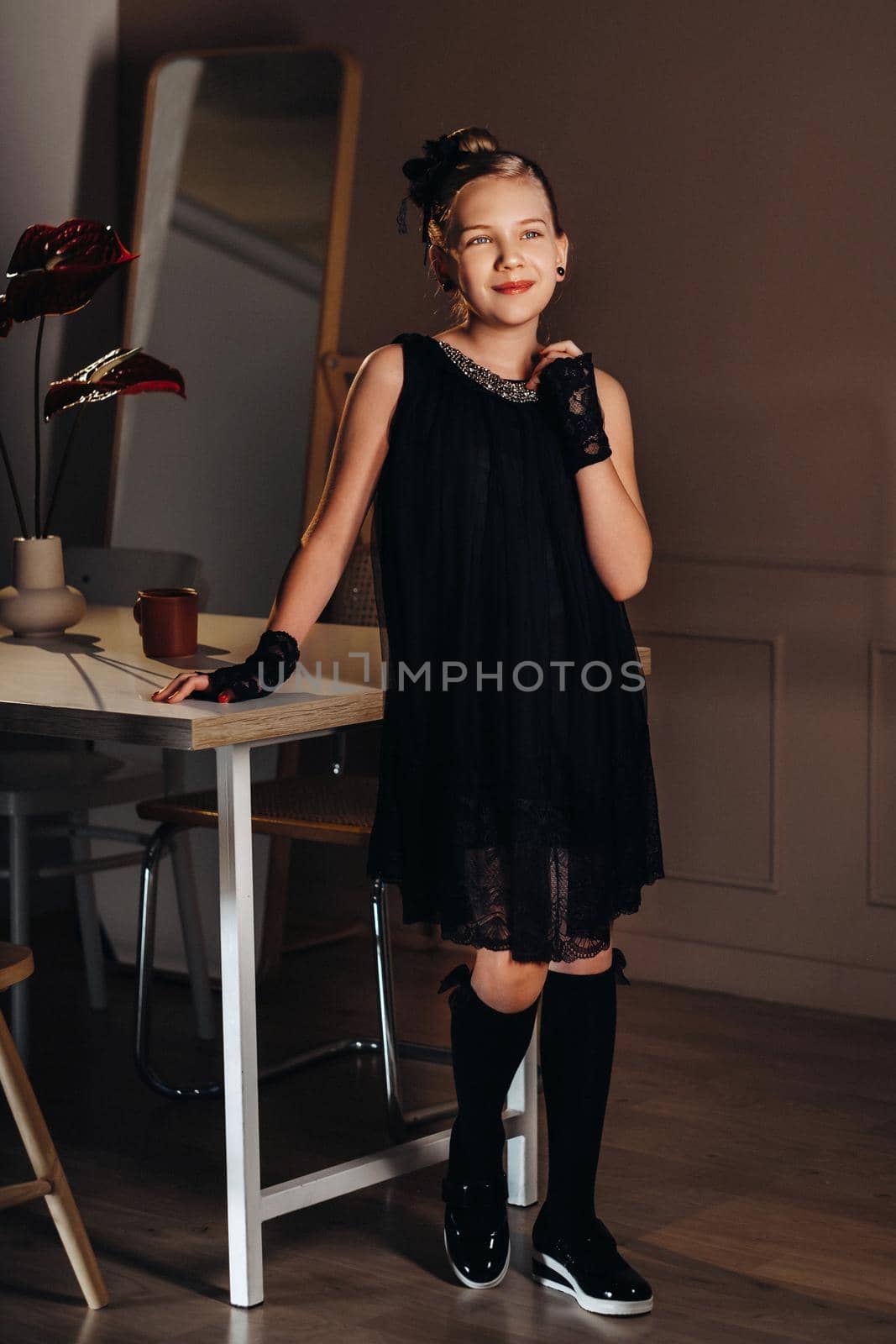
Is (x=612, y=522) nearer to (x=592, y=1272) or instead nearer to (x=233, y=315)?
(x=592, y=1272)

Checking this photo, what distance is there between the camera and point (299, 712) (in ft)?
6.91

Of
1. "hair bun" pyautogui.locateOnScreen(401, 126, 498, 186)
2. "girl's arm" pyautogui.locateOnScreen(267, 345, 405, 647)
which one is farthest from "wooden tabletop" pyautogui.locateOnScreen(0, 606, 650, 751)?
"hair bun" pyautogui.locateOnScreen(401, 126, 498, 186)

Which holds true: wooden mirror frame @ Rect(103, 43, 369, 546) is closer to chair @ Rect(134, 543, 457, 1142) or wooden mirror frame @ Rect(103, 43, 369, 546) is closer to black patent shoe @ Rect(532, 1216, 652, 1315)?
chair @ Rect(134, 543, 457, 1142)

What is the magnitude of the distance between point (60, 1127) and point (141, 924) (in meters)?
0.35

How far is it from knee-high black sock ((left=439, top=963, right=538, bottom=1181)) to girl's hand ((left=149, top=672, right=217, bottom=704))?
1.55 ft

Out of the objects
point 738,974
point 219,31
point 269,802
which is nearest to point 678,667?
point 738,974

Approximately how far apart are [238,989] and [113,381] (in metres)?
1.10

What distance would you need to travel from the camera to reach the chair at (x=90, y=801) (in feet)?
10.1

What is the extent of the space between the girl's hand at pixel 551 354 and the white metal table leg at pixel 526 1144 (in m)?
0.95

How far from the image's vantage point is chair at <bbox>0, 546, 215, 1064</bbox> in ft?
10.1

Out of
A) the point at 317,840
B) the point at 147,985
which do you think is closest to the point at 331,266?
the point at 317,840

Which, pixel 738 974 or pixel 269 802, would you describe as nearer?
pixel 269 802

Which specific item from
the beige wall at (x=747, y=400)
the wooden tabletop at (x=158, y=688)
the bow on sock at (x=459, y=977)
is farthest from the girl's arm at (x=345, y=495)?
the beige wall at (x=747, y=400)

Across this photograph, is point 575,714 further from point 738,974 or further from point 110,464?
point 110,464
